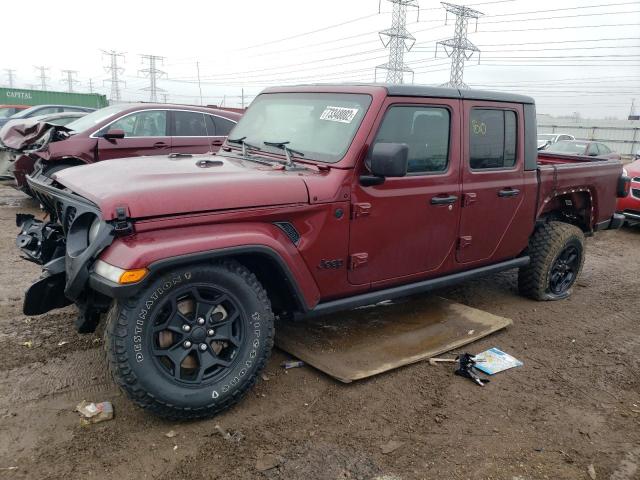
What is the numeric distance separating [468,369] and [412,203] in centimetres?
123

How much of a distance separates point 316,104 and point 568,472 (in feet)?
9.12

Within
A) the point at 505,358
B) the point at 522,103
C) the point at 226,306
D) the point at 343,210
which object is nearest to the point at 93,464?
the point at 226,306

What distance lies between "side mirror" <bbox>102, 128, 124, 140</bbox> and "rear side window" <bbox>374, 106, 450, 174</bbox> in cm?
507

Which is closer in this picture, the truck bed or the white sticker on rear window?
the white sticker on rear window

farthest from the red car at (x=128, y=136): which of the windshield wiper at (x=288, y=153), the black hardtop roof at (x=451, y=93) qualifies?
the black hardtop roof at (x=451, y=93)

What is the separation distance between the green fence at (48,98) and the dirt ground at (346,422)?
27.6m

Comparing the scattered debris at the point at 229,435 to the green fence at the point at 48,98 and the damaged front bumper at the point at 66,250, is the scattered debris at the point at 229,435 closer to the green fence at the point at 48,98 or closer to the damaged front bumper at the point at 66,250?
the damaged front bumper at the point at 66,250

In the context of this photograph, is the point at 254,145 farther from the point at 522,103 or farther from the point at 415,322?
the point at 522,103

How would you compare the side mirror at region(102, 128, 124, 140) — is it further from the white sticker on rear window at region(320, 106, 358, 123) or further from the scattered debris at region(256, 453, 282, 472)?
the scattered debris at region(256, 453, 282, 472)

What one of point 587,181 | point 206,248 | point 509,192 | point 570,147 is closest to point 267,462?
point 206,248

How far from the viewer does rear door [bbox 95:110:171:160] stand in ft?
24.8

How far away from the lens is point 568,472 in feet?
8.92

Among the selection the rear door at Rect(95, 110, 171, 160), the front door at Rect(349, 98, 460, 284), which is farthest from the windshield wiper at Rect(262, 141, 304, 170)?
the rear door at Rect(95, 110, 171, 160)

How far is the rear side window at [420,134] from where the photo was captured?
3.64 metres
